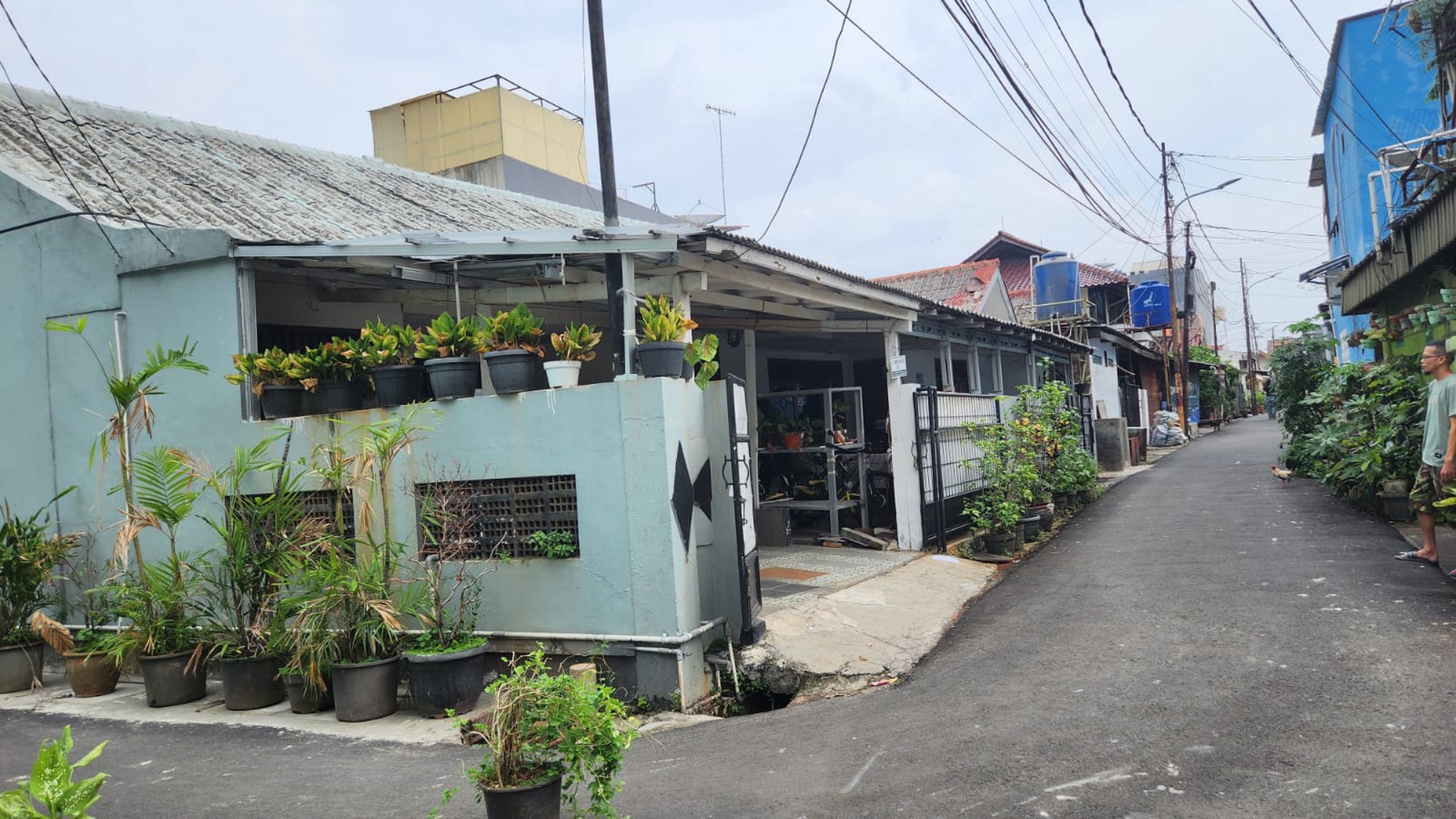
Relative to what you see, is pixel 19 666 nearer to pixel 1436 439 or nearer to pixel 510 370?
pixel 510 370

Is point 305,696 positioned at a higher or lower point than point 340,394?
lower

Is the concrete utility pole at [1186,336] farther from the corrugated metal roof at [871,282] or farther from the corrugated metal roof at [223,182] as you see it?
the corrugated metal roof at [223,182]

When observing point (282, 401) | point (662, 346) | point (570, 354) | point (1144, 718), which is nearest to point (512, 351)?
point (570, 354)

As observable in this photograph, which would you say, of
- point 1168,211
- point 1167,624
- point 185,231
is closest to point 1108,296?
point 1168,211

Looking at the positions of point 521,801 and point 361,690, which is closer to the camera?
point 521,801

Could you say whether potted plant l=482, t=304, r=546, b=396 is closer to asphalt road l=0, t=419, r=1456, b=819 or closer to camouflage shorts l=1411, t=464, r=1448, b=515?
asphalt road l=0, t=419, r=1456, b=819

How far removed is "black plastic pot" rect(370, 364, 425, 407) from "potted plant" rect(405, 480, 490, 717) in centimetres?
66

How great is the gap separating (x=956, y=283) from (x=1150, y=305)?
12144 mm

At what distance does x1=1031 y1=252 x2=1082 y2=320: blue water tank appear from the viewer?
76.4 feet

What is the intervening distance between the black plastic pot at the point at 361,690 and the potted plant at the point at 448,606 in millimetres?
188

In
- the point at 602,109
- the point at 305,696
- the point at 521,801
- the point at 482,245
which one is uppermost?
the point at 602,109

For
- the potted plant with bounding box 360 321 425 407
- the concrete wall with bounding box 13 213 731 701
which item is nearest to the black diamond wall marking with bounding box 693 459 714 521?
the concrete wall with bounding box 13 213 731 701

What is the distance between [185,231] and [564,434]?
3.80 meters

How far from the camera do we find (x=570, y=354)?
6422 millimetres
